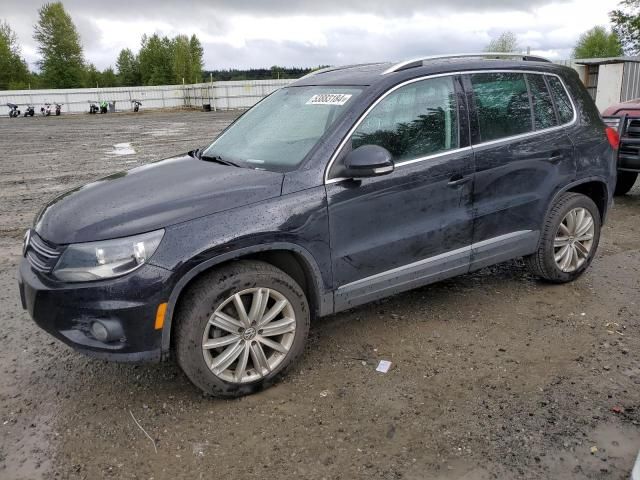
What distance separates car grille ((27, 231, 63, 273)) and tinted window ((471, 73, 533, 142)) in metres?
2.91

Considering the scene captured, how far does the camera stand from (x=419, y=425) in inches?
121

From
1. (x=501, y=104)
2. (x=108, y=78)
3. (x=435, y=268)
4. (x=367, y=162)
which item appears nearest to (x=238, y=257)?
(x=367, y=162)

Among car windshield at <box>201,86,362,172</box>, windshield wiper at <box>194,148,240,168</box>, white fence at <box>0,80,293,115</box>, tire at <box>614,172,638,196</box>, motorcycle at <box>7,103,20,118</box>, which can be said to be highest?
white fence at <box>0,80,293,115</box>

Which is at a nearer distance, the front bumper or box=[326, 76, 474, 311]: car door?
the front bumper

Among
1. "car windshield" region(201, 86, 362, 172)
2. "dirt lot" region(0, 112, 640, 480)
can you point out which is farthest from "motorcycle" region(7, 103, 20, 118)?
"car windshield" region(201, 86, 362, 172)

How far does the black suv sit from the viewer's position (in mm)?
3008

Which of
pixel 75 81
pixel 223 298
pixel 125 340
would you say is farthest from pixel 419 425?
pixel 75 81

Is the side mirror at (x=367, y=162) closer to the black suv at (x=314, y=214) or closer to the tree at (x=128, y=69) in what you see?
the black suv at (x=314, y=214)

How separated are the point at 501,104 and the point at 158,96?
2182 inches

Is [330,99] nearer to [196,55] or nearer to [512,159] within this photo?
[512,159]

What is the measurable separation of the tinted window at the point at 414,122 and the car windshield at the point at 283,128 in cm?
22

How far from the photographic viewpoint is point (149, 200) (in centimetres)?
326

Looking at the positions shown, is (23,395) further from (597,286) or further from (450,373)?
(597,286)

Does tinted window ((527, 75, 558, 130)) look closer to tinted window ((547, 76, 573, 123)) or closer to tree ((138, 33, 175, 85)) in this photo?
tinted window ((547, 76, 573, 123))
